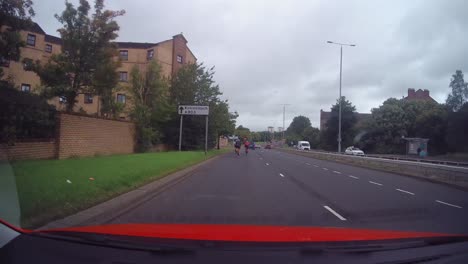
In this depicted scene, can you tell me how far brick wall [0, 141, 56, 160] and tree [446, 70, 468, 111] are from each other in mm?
61136

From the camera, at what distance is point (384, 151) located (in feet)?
191

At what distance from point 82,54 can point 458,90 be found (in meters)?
59.4

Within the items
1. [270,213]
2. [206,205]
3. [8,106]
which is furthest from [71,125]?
[270,213]

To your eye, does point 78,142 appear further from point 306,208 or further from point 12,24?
point 306,208

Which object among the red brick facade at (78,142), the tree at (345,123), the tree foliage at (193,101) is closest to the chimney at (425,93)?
the tree at (345,123)

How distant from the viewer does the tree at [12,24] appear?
1454 cm

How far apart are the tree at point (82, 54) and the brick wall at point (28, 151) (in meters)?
7.10

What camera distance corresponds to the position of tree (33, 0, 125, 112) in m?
23.4

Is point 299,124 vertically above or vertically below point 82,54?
above

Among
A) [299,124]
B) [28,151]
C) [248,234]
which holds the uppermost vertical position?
[299,124]

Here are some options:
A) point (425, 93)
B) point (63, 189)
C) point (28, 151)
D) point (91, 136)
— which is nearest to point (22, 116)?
point (28, 151)

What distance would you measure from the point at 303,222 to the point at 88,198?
4955 mm

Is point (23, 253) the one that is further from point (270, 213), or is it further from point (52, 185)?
point (52, 185)

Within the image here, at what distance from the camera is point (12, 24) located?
14781 millimetres
